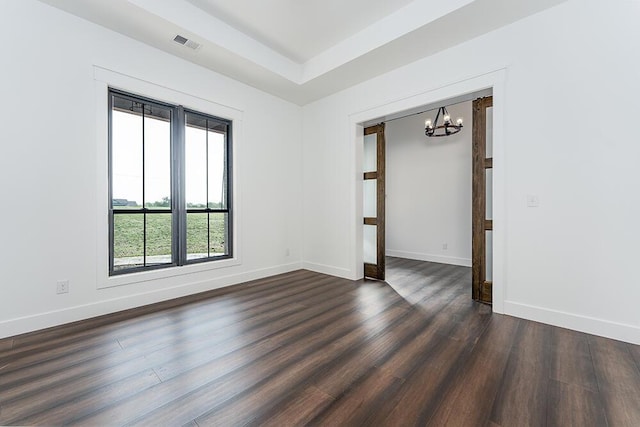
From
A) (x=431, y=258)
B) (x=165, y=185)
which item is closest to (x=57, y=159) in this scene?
(x=165, y=185)

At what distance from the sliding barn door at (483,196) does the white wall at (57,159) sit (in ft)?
12.0

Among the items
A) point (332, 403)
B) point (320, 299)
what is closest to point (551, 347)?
point (332, 403)

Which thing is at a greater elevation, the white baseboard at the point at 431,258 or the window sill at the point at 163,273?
the window sill at the point at 163,273

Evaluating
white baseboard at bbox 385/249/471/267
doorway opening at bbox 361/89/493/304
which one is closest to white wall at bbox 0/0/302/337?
doorway opening at bbox 361/89/493/304

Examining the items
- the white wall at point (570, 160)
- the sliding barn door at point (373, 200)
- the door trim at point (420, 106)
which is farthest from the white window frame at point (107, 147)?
the white wall at point (570, 160)

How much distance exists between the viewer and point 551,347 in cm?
219

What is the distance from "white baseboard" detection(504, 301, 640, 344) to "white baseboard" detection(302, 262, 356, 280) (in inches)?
84.7

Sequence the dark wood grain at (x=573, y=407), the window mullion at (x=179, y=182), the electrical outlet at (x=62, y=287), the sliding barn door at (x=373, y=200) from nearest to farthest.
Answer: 1. the dark wood grain at (x=573, y=407)
2. the electrical outlet at (x=62, y=287)
3. the window mullion at (x=179, y=182)
4. the sliding barn door at (x=373, y=200)

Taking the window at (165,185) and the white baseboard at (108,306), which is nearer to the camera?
the white baseboard at (108,306)

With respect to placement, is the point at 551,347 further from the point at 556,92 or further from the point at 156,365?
the point at 156,365

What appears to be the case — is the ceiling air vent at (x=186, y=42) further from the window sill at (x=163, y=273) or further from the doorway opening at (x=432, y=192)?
the window sill at (x=163, y=273)

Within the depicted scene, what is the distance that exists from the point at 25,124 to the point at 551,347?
4984 mm

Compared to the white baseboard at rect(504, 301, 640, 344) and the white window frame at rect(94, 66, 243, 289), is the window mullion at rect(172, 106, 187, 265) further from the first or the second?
the white baseboard at rect(504, 301, 640, 344)

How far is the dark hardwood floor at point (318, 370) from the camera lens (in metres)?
1.47
